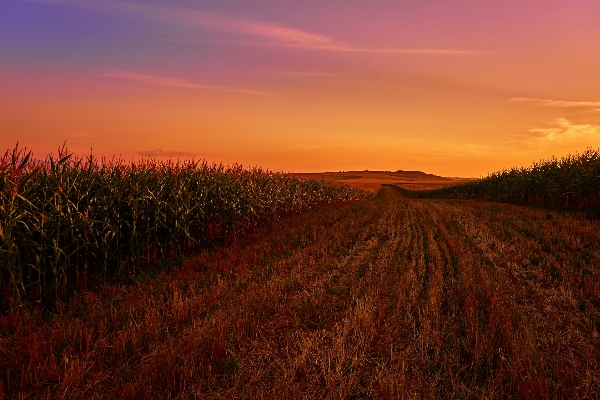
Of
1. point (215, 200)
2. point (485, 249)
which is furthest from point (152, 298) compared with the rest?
point (485, 249)

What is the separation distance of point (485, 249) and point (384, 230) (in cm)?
486

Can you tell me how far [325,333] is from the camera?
5648 millimetres

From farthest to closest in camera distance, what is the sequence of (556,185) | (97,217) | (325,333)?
(556,185) → (97,217) → (325,333)

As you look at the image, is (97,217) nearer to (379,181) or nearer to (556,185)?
(556,185)

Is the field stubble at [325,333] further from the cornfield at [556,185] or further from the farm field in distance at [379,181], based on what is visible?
the farm field in distance at [379,181]

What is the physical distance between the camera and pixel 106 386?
4344mm

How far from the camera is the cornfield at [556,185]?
20750 millimetres

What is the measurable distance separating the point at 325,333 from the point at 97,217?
21.4 feet

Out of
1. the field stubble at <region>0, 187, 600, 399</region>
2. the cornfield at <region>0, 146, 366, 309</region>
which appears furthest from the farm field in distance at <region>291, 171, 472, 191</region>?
the field stubble at <region>0, 187, 600, 399</region>

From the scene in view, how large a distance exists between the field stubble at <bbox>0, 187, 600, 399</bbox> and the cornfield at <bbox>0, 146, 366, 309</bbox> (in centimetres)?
103

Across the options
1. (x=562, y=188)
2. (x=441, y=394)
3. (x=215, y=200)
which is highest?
(x=562, y=188)

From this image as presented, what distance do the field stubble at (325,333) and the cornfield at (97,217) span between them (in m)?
1.03

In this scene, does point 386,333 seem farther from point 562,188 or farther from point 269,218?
point 562,188

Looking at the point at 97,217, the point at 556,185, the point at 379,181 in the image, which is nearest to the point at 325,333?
the point at 97,217
